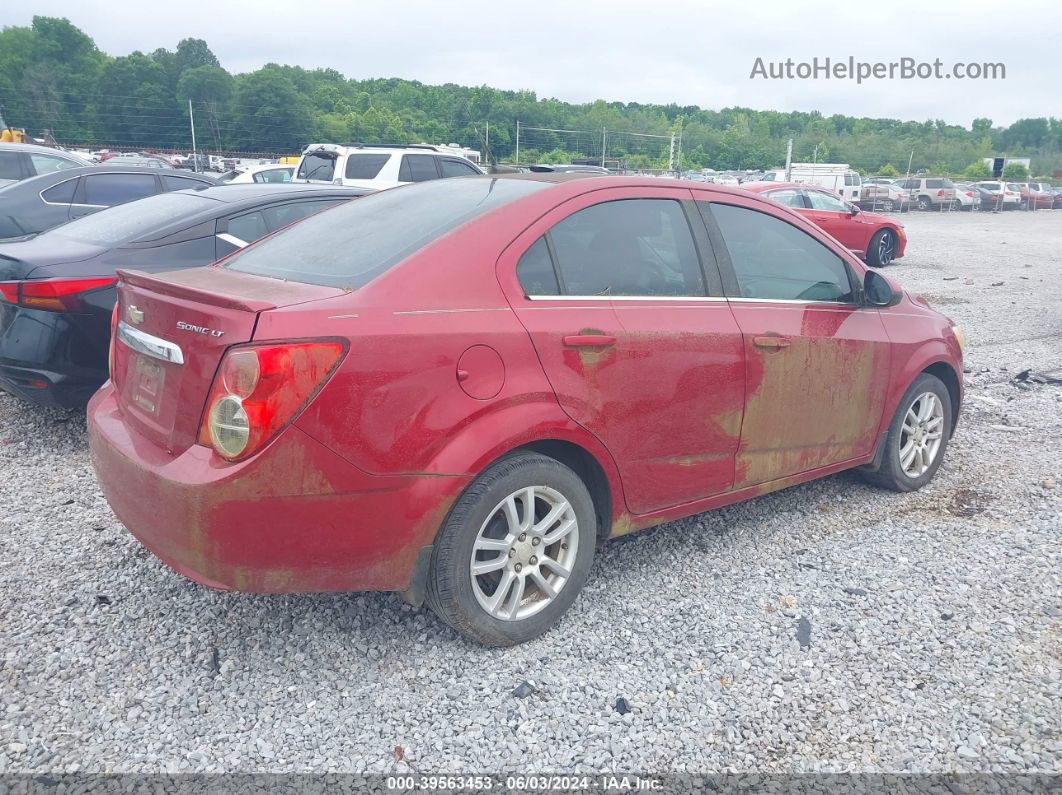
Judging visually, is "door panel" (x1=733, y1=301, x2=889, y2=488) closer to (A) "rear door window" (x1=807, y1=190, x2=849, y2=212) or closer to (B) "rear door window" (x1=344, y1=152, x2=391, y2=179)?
(B) "rear door window" (x1=344, y1=152, x2=391, y2=179)

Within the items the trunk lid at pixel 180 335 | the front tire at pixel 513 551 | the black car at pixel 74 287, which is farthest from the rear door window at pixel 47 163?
the front tire at pixel 513 551

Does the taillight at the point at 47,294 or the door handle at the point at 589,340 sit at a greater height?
the door handle at the point at 589,340

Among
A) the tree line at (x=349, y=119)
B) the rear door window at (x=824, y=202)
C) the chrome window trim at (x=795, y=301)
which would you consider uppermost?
the tree line at (x=349, y=119)

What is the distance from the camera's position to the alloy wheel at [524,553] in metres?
2.92

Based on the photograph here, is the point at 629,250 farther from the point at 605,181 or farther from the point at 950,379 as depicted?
the point at 950,379

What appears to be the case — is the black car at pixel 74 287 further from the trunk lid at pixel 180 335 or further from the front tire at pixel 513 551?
the front tire at pixel 513 551

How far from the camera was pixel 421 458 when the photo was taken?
104 inches

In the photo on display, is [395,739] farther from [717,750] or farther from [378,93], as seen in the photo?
[378,93]

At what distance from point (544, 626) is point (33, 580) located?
2112 millimetres

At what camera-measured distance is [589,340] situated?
303 cm

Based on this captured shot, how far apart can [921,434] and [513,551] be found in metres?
2.78

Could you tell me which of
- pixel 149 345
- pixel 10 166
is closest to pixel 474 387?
pixel 149 345

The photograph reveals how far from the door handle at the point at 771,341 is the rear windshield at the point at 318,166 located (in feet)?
38.0

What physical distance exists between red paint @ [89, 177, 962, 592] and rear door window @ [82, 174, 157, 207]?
21.0ft
